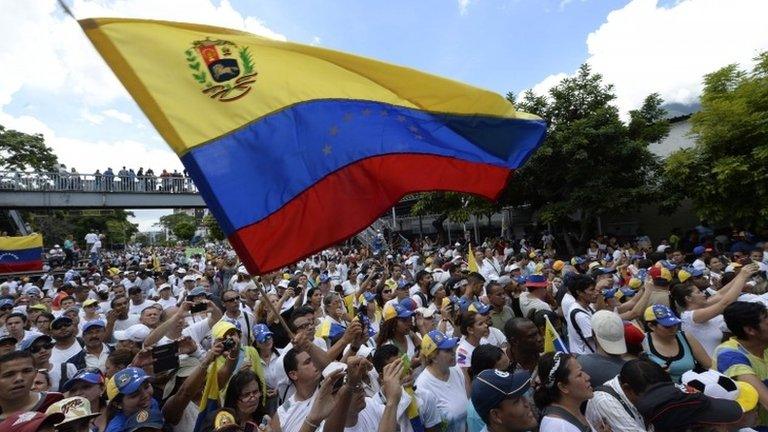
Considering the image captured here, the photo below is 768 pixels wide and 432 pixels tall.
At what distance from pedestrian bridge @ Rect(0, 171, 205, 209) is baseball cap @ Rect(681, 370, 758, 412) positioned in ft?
83.9

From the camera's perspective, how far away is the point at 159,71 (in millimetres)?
3178

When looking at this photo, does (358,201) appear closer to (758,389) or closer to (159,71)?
(159,71)

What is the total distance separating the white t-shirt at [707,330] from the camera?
4379 millimetres

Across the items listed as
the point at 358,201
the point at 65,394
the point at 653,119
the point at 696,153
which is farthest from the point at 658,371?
the point at 653,119

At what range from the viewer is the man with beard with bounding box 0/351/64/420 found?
3262mm

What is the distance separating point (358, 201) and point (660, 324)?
268 cm

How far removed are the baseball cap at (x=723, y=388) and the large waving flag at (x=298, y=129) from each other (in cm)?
196

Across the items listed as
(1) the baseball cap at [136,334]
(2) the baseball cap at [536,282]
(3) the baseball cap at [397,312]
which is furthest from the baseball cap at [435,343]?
(1) the baseball cap at [136,334]

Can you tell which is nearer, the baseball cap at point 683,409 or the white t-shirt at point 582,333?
the baseball cap at point 683,409

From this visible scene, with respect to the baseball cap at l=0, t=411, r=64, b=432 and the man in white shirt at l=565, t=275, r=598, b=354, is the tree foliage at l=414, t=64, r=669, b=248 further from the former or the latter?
the baseball cap at l=0, t=411, r=64, b=432

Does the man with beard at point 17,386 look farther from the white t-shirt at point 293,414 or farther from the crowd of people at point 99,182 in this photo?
the crowd of people at point 99,182

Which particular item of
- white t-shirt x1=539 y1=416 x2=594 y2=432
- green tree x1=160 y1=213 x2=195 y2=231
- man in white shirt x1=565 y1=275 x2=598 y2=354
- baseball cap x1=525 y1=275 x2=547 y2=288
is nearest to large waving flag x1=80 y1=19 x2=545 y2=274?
man in white shirt x1=565 y1=275 x2=598 y2=354

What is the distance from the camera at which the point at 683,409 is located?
2344mm

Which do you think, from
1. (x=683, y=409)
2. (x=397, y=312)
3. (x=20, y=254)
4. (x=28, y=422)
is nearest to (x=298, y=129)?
(x=397, y=312)
